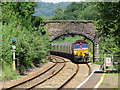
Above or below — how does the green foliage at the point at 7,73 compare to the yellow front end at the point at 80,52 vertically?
below

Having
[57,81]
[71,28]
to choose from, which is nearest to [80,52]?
[71,28]

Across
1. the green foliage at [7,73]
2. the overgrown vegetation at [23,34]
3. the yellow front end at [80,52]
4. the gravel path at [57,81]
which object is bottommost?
the gravel path at [57,81]

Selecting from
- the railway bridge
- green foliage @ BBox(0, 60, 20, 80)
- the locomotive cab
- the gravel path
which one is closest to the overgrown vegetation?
green foliage @ BBox(0, 60, 20, 80)

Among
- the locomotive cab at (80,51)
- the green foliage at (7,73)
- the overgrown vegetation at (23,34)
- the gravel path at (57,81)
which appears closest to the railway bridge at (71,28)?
the overgrown vegetation at (23,34)

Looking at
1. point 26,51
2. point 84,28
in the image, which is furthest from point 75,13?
point 26,51

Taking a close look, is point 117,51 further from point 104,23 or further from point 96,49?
point 96,49

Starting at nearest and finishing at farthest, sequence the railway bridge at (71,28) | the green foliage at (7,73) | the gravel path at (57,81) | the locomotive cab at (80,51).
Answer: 1. the gravel path at (57,81)
2. the green foliage at (7,73)
3. the locomotive cab at (80,51)
4. the railway bridge at (71,28)

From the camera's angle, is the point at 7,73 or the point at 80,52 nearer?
the point at 7,73

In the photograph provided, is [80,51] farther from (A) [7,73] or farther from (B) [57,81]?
(A) [7,73]

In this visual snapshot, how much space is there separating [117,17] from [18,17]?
50.5 ft

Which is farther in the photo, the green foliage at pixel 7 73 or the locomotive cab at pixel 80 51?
the locomotive cab at pixel 80 51

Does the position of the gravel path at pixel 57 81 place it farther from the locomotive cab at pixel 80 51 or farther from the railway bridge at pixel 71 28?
the railway bridge at pixel 71 28

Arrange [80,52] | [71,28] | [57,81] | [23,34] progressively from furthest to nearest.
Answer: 1. [71,28]
2. [80,52]
3. [23,34]
4. [57,81]

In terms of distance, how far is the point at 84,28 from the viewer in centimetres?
2997
